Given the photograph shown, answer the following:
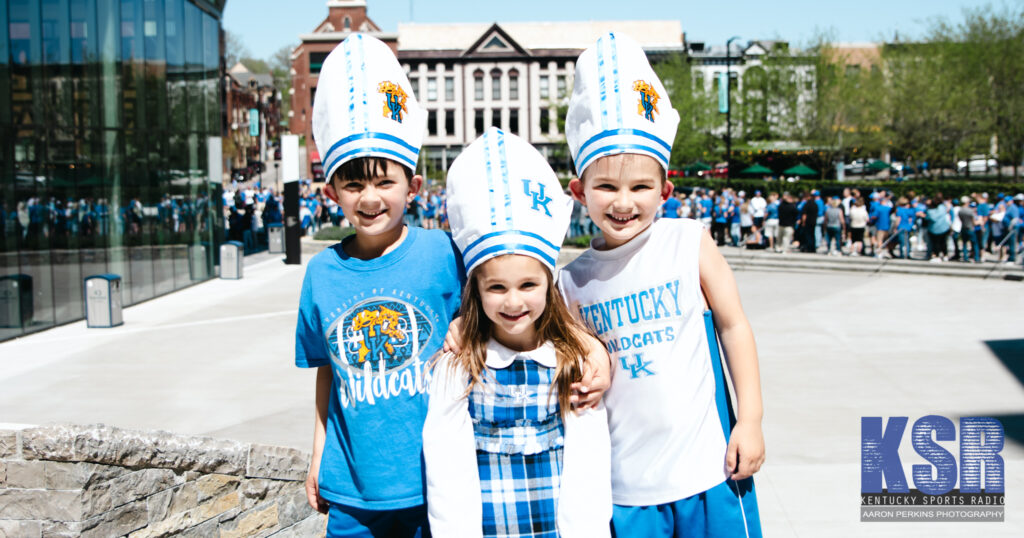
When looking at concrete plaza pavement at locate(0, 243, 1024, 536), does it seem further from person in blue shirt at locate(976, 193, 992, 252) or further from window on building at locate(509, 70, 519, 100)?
window on building at locate(509, 70, 519, 100)

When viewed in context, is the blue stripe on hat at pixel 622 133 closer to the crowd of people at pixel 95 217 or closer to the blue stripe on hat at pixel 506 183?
the blue stripe on hat at pixel 506 183

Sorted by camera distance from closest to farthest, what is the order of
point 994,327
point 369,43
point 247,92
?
point 369,43
point 994,327
point 247,92

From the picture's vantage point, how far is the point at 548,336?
267 centimetres

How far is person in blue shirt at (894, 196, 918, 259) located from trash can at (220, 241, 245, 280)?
52.3 feet

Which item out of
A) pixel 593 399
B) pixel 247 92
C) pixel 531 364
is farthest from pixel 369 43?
pixel 247 92

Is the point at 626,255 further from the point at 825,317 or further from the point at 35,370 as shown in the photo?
the point at 825,317

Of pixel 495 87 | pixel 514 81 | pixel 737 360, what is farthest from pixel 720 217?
pixel 495 87

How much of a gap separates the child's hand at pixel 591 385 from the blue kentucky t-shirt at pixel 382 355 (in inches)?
18.3

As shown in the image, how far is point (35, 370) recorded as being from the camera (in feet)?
37.4

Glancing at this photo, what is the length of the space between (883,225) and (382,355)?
21720mm

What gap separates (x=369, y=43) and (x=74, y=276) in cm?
1477

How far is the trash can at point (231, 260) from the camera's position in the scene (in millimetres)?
21391
